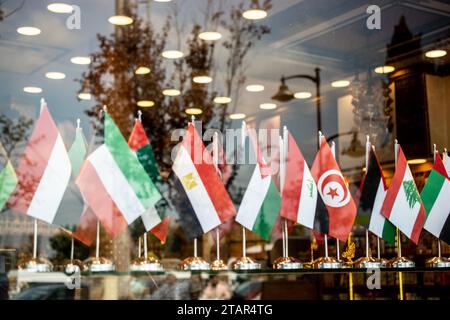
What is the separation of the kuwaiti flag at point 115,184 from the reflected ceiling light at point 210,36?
7.67 ft

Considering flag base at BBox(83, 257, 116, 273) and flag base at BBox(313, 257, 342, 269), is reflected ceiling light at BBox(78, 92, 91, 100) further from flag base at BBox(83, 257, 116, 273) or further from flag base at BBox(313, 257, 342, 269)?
flag base at BBox(313, 257, 342, 269)

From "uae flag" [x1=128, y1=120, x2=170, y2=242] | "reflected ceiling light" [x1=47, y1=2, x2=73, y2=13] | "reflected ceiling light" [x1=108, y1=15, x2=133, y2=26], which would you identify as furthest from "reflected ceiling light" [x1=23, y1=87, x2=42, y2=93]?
"uae flag" [x1=128, y1=120, x2=170, y2=242]

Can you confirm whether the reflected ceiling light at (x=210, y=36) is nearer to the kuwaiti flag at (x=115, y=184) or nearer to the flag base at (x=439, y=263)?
the kuwaiti flag at (x=115, y=184)

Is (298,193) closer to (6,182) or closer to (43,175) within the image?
(43,175)

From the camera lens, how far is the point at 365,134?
339 inches

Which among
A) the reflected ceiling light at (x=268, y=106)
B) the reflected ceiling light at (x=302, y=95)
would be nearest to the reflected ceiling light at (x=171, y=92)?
the reflected ceiling light at (x=268, y=106)

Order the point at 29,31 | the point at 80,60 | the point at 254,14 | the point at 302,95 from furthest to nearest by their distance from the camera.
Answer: the point at 302,95, the point at 254,14, the point at 80,60, the point at 29,31

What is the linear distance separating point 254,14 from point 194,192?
2.52m

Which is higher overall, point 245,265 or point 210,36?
point 210,36

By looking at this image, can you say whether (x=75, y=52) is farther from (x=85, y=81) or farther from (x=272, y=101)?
(x=272, y=101)

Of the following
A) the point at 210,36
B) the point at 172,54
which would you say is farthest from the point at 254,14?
the point at 172,54

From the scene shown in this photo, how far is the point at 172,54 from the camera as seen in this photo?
813 centimetres

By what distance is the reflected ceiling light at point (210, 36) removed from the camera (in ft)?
26.7
